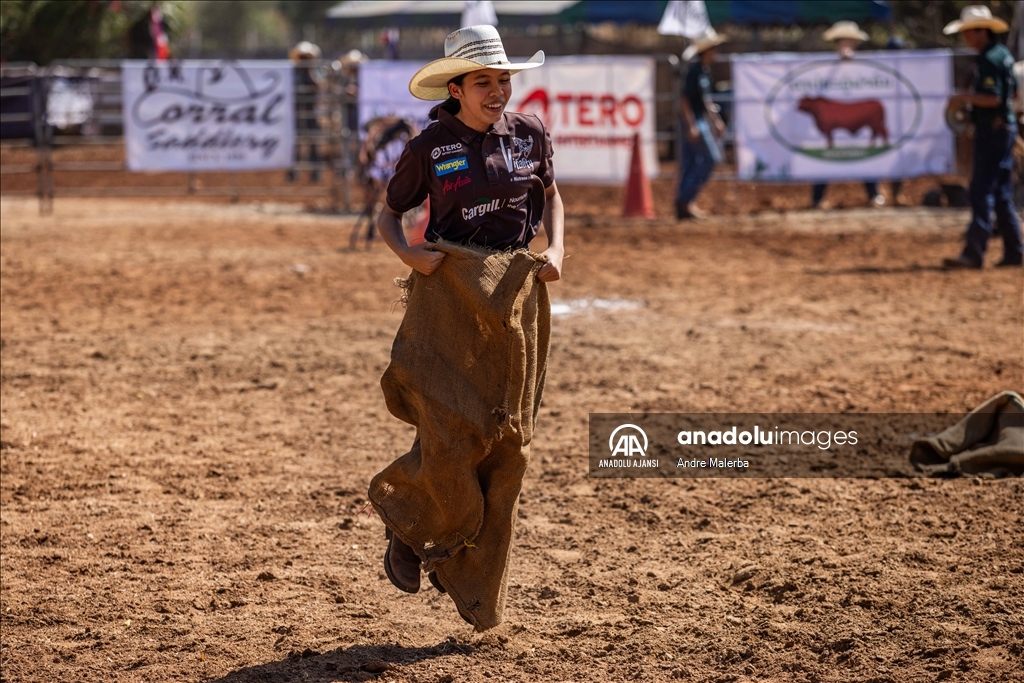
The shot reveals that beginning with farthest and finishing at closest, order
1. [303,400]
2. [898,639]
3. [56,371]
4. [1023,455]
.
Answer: [56,371], [303,400], [1023,455], [898,639]

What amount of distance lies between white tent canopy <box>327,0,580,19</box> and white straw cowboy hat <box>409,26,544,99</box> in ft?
67.6

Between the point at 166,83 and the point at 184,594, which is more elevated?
the point at 166,83

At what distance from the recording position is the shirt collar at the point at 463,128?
369 cm

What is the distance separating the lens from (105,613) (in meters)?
4.33

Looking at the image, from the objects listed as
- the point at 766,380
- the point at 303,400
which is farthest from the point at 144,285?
the point at 766,380

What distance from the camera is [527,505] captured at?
5441 mm

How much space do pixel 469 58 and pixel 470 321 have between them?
31.5 inches

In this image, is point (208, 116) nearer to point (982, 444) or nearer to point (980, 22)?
point (980, 22)

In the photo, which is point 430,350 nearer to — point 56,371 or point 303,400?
point 303,400

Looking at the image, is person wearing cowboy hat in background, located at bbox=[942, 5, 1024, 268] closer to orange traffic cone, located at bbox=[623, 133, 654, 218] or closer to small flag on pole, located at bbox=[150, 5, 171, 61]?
orange traffic cone, located at bbox=[623, 133, 654, 218]

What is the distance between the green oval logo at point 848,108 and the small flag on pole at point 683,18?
177 centimetres

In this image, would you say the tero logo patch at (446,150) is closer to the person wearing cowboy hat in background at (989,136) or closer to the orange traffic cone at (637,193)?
the person wearing cowboy hat in background at (989,136)

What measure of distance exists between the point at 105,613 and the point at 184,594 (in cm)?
30

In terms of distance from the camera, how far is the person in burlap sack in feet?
11.9
